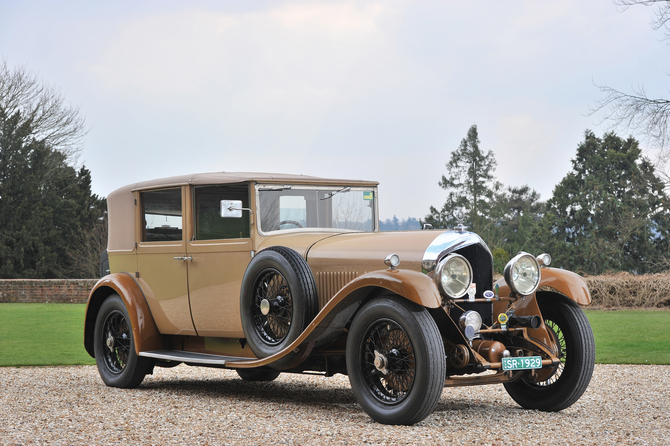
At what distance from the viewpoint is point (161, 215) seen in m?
7.54

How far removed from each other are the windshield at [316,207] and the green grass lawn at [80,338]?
15.4 feet

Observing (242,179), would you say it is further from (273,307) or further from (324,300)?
(324,300)

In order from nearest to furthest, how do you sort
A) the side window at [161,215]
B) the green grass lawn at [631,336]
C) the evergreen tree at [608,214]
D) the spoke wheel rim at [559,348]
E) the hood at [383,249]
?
the hood at [383,249], the spoke wheel rim at [559,348], the side window at [161,215], the green grass lawn at [631,336], the evergreen tree at [608,214]

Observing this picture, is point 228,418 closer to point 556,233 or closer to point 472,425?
point 472,425

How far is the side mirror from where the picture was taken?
637 centimetres

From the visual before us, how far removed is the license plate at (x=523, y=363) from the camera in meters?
5.23

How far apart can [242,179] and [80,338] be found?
824 centimetres

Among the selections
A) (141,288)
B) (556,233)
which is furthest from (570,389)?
(556,233)

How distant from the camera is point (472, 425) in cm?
523

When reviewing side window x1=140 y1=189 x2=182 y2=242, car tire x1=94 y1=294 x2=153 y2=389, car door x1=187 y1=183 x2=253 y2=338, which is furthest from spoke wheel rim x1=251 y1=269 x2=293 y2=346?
car tire x1=94 y1=294 x2=153 y2=389

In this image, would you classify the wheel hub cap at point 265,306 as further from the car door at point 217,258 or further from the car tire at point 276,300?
the car door at point 217,258

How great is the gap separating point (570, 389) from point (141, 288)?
4.42m

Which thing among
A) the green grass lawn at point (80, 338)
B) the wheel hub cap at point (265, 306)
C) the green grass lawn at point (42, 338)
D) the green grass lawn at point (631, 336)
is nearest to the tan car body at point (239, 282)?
the wheel hub cap at point (265, 306)

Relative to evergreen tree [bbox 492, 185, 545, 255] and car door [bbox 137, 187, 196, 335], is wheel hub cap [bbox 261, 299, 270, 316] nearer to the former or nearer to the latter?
car door [bbox 137, 187, 196, 335]
